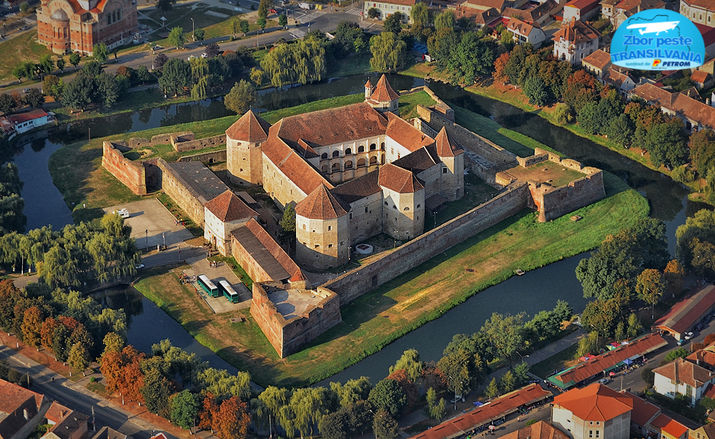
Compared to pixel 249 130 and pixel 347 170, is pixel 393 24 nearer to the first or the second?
pixel 347 170

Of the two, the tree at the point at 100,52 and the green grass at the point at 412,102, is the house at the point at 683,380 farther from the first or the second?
the tree at the point at 100,52

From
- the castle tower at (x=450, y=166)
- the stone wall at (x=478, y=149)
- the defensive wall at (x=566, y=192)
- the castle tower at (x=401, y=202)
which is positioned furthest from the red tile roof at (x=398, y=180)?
the stone wall at (x=478, y=149)

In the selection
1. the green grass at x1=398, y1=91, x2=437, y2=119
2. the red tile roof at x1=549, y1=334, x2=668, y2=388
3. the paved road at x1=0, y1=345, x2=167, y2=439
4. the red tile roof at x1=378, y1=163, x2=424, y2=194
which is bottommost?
the paved road at x1=0, y1=345, x2=167, y2=439

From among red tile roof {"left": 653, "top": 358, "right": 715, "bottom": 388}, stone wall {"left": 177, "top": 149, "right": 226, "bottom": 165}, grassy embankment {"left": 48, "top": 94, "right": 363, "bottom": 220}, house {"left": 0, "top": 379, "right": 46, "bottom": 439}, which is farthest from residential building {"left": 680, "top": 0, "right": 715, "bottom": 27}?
house {"left": 0, "top": 379, "right": 46, "bottom": 439}

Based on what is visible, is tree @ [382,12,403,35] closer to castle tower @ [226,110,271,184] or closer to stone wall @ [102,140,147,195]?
castle tower @ [226,110,271,184]

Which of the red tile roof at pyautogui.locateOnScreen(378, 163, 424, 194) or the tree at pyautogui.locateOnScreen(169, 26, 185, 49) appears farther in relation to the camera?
the tree at pyautogui.locateOnScreen(169, 26, 185, 49)

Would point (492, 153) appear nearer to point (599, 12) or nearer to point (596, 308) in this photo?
point (596, 308)
